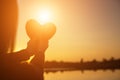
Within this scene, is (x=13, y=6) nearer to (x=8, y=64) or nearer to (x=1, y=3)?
(x=1, y=3)

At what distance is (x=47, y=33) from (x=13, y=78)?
0.34ft

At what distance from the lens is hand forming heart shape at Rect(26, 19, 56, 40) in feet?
2.11

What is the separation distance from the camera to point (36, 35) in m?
0.65

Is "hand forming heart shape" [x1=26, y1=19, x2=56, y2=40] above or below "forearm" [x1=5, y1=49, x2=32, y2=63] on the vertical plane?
above

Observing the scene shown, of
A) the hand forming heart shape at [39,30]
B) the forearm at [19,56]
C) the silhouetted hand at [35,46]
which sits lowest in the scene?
the forearm at [19,56]

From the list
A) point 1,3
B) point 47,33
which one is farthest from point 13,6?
point 47,33

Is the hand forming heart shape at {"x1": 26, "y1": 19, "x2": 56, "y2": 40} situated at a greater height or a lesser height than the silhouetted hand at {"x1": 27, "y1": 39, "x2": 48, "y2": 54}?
greater

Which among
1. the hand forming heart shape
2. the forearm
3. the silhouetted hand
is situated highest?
Result: the hand forming heart shape

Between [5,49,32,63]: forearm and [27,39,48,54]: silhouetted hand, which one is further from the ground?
[27,39,48,54]: silhouetted hand

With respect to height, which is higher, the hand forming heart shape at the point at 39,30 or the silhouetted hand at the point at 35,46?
the hand forming heart shape at the point at 39,30

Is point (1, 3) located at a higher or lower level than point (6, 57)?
higher

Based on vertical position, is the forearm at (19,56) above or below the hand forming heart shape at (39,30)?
Answer: below

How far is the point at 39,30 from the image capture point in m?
0.65

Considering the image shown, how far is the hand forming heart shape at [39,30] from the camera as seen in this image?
64 cm
